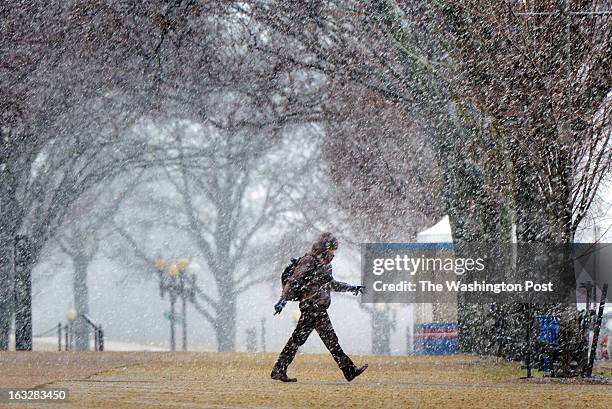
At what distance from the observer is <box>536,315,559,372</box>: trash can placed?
16.4 metres

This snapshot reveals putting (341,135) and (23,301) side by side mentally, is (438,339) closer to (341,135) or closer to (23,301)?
(341,135)

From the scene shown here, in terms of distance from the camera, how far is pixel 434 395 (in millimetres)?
13102

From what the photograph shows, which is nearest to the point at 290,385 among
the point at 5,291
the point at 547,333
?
the point at 547,333

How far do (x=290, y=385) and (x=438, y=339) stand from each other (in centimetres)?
1087

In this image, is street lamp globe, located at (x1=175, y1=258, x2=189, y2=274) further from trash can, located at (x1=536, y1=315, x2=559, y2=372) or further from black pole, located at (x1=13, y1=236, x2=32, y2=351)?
trash can, located at (x1=536, y1=315, x2=559, y2=372)

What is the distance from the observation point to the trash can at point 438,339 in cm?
2450

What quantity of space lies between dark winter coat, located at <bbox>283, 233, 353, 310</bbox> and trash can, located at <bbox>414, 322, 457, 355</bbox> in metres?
11.5

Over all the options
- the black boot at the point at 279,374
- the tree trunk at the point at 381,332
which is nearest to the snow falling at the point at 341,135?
the tree trunk at the point at 381,332

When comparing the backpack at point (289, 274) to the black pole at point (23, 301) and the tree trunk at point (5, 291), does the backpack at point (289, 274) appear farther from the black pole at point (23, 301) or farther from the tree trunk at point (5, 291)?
the tree trunk at point (5, 291)

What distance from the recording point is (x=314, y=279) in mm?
13008

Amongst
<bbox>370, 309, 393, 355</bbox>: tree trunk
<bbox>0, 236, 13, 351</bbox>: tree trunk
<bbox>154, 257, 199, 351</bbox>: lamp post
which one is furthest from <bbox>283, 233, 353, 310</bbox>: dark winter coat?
<bbox>370, 309, 393, 355</bbox>: tree trunk

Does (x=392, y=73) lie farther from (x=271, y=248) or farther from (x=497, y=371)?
(x=271, y=248)

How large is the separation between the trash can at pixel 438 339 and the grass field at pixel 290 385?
3385 mm

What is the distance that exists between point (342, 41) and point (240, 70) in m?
3.73
